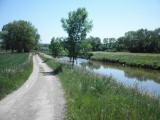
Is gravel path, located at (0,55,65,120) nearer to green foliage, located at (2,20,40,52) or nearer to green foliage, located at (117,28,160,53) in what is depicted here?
green foliage, located at (117,28,160,53)

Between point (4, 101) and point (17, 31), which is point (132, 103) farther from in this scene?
point (17, 31)

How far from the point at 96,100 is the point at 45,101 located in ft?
12.6

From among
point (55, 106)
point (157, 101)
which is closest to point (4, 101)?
point (55, 106)

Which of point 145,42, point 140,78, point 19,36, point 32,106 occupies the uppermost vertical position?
point 19,36

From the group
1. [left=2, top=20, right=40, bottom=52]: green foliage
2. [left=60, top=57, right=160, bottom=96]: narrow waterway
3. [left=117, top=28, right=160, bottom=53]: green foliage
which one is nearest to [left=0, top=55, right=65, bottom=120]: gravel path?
[left=60, top=57, right=160, bottom=96]: narrow waterway

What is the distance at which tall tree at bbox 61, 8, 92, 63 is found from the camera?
4450 centimetres

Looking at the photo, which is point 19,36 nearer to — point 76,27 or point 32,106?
point 76,27

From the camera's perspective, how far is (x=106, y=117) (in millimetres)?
10508

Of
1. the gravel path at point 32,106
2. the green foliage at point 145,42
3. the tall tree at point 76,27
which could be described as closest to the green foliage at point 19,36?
the green foliage at point 145,42

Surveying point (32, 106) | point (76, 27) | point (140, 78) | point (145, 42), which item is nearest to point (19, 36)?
point (145, 42)

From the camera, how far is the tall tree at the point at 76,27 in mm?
44500

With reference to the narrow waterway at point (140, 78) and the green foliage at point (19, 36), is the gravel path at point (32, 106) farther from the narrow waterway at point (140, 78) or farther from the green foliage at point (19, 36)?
the green foliage at point (19, 36)

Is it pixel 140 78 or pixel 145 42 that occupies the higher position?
pixel 145 42

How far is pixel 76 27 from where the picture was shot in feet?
147
